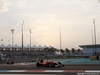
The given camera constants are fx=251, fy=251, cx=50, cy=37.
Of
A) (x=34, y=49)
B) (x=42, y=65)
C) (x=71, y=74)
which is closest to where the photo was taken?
(x=71, y=74)

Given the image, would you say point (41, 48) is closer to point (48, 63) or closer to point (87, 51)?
A: point (87, 51)

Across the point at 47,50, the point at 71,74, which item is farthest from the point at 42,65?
the point at 47,50

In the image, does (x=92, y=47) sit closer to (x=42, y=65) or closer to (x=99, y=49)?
(x=99, y=49)

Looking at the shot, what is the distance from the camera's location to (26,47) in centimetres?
18138

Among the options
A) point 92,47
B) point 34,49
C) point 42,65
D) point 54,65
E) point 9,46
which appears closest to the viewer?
point 54,65

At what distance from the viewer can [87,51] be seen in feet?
487

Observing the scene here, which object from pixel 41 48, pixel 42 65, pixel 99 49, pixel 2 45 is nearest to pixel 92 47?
pixel 99 49

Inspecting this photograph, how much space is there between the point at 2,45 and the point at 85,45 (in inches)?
2409

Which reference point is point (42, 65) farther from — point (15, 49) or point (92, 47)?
point (15, 49)

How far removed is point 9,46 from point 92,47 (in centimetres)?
6153

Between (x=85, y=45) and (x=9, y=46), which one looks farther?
(x=9, y=46)

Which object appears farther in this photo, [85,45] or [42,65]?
[85,45]

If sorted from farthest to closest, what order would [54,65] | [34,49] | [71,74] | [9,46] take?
1. [34,49]
2. [9,46]
3. [54,65]
4. [71,74]

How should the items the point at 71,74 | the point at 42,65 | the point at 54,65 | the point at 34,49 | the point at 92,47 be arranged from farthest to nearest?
1. the point at 34,49
2. the point at 92,47
3. the point at 42,65
4. the point at 54,65
5. the point at 71,74
